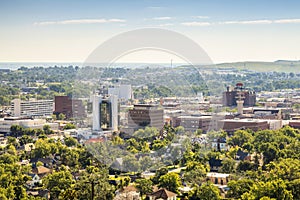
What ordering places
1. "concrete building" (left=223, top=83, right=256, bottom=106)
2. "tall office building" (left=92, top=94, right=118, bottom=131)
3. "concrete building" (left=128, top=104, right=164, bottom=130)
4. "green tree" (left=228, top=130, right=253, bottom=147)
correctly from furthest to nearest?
1. "concrete building" (left=223, top=83, right=256, bottom=106)
2. "green tree" (left=228, top=130, right=253, bottom=147)
3. "concrete building" (left=128, top=104, right=164, bottom=130)
4. "tall office building" (left=92, top=94, right=118, bottom=131)

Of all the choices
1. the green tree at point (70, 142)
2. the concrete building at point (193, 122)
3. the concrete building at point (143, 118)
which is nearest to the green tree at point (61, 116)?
the concrete building at point (193, 122)

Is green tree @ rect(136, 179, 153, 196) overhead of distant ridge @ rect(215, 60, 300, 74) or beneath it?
beneath

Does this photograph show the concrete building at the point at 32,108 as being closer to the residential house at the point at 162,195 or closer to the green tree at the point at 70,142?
the green tree at the point at 70,142

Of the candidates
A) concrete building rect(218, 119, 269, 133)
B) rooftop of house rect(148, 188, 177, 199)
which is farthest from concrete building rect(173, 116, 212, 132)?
rooftop of house rect(148, 188, 177, 199)

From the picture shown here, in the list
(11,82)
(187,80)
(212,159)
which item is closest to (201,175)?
(212,159)

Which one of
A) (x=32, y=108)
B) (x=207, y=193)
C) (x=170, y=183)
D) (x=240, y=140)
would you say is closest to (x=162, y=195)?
(x=170, y=183)

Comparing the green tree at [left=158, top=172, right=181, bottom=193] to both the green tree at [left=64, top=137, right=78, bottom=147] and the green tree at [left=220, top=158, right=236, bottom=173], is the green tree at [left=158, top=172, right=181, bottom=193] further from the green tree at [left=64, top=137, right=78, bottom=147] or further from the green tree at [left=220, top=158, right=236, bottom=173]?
the green tree at [left=64, top=137, right=78, bottom=147]

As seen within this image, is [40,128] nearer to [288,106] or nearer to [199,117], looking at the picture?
[199,117]
